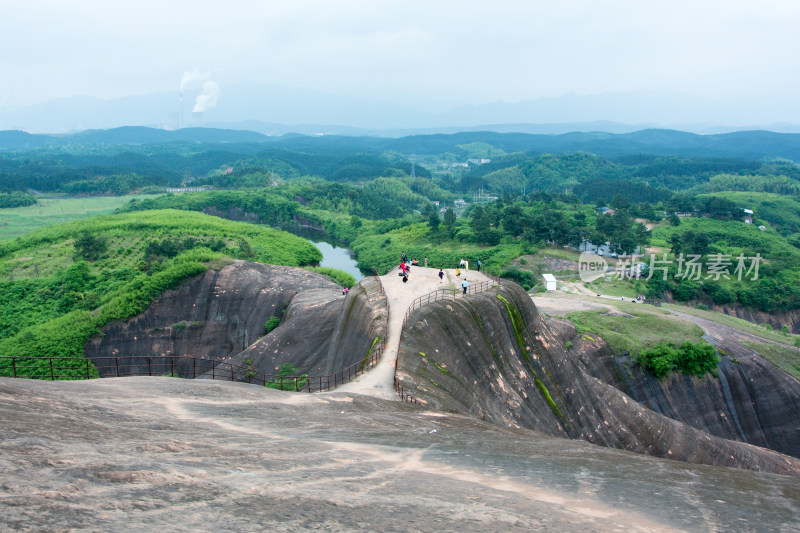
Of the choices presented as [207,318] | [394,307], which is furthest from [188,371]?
[394,307]

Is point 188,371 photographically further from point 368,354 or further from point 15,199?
point 15,199

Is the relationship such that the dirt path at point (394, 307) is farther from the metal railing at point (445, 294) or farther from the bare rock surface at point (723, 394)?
the bare rock surface at point (723, 394)

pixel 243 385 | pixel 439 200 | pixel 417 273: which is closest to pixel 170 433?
pixel 243 385

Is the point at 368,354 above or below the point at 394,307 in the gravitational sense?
below

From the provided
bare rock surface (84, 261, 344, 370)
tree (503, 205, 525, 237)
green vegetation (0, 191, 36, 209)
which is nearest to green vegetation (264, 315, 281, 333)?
bare rock surface (84, 261, 344, 370)

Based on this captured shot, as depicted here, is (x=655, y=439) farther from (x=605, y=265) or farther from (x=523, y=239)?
(x=523, y=239)

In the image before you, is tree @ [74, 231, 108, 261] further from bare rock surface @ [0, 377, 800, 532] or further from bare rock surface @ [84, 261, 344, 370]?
bare rock surface @ [0, 377, 800, 532]
